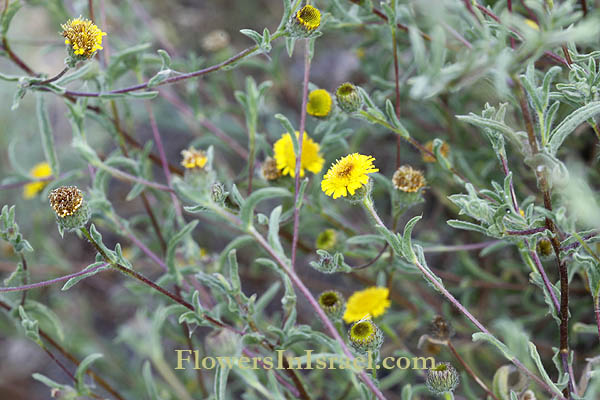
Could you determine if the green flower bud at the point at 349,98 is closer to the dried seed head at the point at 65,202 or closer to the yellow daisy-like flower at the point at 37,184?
the dried seed head at the point at 65,202

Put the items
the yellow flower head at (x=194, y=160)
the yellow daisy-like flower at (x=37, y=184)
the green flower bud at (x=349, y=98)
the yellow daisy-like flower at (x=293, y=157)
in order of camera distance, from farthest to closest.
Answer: the yellow daisy-like flower at (x=37, y=184) → the yellow daisy-like flower at (x=293, y=157) → the green flower bud at (x=349, y=98) → the yellow flower head at (x=194, y=160)

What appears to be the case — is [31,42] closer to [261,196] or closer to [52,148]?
[52,148]

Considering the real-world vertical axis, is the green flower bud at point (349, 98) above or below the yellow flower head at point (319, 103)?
above

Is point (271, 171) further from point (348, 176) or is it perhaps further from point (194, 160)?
point (194, 160)

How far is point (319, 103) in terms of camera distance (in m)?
1.44

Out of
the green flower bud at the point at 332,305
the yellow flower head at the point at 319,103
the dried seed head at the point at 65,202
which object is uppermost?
the yellow flower head at the point at 319,103

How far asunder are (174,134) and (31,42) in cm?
140

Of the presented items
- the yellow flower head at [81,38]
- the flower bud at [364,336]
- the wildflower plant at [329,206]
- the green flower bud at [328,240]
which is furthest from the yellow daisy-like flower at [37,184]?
the flower bud at [364,336]

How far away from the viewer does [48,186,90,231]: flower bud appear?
1.11m

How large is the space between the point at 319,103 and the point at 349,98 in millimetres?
181

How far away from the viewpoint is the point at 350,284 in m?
2.32

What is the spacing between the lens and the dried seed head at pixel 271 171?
5.00ft

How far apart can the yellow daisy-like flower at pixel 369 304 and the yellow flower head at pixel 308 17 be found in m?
0.77

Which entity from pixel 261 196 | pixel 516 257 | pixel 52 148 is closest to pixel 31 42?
pixel 52 148
